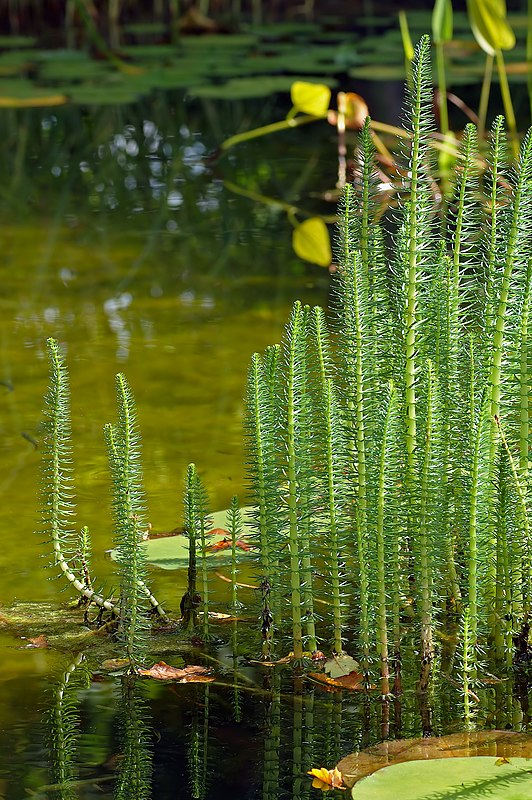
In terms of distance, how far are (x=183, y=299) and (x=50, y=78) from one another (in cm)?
611

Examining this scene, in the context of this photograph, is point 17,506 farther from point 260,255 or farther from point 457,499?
point 260,255

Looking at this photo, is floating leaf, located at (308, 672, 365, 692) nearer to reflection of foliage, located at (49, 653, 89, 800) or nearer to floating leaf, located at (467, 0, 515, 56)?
reflection of foliage, located at (49, 653, 89, 800)

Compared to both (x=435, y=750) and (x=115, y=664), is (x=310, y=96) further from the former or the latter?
(x=435, y=750)

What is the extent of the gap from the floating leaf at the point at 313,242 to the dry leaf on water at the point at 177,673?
352 cm

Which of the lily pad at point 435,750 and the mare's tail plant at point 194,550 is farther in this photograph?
the mare's tail plant at point 194,550

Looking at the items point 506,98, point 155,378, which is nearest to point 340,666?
point 155,378

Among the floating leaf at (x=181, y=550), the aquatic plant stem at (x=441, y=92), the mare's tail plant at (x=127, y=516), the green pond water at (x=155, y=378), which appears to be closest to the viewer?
the green pond water at (x=155, y=378)

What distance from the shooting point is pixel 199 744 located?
7.47 ft

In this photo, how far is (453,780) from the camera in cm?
204

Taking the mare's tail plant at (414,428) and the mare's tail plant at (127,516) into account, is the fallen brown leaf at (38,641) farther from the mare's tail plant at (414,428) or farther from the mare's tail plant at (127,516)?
the mare's tail plant at (414,428)

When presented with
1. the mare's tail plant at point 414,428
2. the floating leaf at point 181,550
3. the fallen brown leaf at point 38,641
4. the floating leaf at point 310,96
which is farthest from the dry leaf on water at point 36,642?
the floating leaf at point 310,96

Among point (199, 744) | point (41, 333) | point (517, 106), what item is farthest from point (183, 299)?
point (517, 106)

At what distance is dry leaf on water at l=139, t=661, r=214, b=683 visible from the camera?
8.20 feet

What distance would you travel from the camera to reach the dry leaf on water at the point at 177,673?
8.20ft
